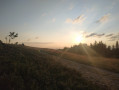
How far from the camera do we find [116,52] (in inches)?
1984

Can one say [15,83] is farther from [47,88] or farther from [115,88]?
[115,88]

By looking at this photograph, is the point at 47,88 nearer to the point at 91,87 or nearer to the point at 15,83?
the point at 15,83

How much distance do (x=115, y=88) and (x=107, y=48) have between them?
5800 cm

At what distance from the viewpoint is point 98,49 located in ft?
196

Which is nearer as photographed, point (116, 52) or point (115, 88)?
point (115, 88)

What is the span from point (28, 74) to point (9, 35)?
257 ft

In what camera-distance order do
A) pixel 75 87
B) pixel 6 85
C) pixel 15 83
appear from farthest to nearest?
pixel 75 87 → pixel 15 83 → pixel 6 85

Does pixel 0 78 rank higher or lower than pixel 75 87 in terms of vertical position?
higher

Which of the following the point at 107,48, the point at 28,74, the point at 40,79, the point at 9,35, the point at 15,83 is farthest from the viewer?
the point at 9,35

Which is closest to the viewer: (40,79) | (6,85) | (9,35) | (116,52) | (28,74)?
(6,85)

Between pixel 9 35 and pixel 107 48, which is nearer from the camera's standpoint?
pixel 107 48

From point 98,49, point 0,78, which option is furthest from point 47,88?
point 98,49

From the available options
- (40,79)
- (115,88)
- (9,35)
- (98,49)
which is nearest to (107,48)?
(98,49)

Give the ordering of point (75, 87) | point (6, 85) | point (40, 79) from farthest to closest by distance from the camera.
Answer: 1. point (40, 79)
2. point (75, 87)
3. point (6, 85)
